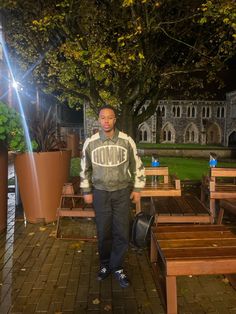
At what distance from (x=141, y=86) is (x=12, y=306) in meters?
8.00

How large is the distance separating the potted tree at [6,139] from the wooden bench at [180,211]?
8.04 ft

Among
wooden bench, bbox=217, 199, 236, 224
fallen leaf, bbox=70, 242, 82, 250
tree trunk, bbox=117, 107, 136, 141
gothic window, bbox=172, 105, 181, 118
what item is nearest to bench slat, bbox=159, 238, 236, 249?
wooden bench, bbox=217, 199, 236, 224

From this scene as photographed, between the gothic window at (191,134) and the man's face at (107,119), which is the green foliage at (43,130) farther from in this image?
the gothic window at (191,134)

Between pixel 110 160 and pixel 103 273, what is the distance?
1376 mm

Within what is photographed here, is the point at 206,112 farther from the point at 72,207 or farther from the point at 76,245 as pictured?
the point at 76,245

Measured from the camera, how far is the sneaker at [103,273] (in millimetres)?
4324

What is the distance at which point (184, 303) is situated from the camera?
381 centimetres

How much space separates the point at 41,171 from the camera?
21.0ft

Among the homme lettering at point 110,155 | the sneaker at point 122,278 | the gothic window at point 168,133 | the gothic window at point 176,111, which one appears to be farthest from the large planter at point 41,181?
the gothic window at point 168,133

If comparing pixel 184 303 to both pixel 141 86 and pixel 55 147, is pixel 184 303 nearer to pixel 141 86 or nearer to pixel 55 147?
pixel 55 147

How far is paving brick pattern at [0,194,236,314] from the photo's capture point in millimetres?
A: 3730

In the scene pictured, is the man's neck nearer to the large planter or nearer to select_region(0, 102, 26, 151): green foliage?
select_region(0, 102, 26, 151): green foliage

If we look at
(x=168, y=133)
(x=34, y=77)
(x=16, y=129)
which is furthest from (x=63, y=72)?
(x=168, y=133)

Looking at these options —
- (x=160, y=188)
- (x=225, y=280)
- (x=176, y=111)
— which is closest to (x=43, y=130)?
(x=160, y=188)
